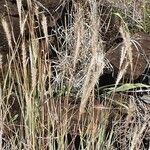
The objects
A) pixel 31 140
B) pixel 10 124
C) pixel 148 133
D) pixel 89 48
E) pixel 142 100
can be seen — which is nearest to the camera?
pixel 31 140

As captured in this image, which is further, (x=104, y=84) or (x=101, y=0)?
(x=101, y=0)

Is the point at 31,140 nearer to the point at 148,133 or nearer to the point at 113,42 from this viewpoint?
the point at 148,133

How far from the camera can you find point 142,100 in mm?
2561

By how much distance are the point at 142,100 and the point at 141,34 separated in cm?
51

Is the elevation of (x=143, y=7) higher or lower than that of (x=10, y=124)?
higher

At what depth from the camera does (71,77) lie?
1957 mm

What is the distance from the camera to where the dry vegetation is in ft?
6.41

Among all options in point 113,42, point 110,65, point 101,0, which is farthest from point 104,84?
point 101,0

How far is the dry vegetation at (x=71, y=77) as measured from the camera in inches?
76.9

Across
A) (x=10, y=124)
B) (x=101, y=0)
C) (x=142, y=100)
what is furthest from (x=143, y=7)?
(x=10, y=124)

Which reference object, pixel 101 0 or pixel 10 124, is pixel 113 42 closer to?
pixel 101 0

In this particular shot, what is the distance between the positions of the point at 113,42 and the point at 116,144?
0.78m

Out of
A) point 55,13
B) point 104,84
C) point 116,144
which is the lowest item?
point 116,144

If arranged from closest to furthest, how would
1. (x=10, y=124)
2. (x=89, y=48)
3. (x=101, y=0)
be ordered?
1. (x=10, y=124)
2. (x=89, y=48)
3. (x=101, y=0)
